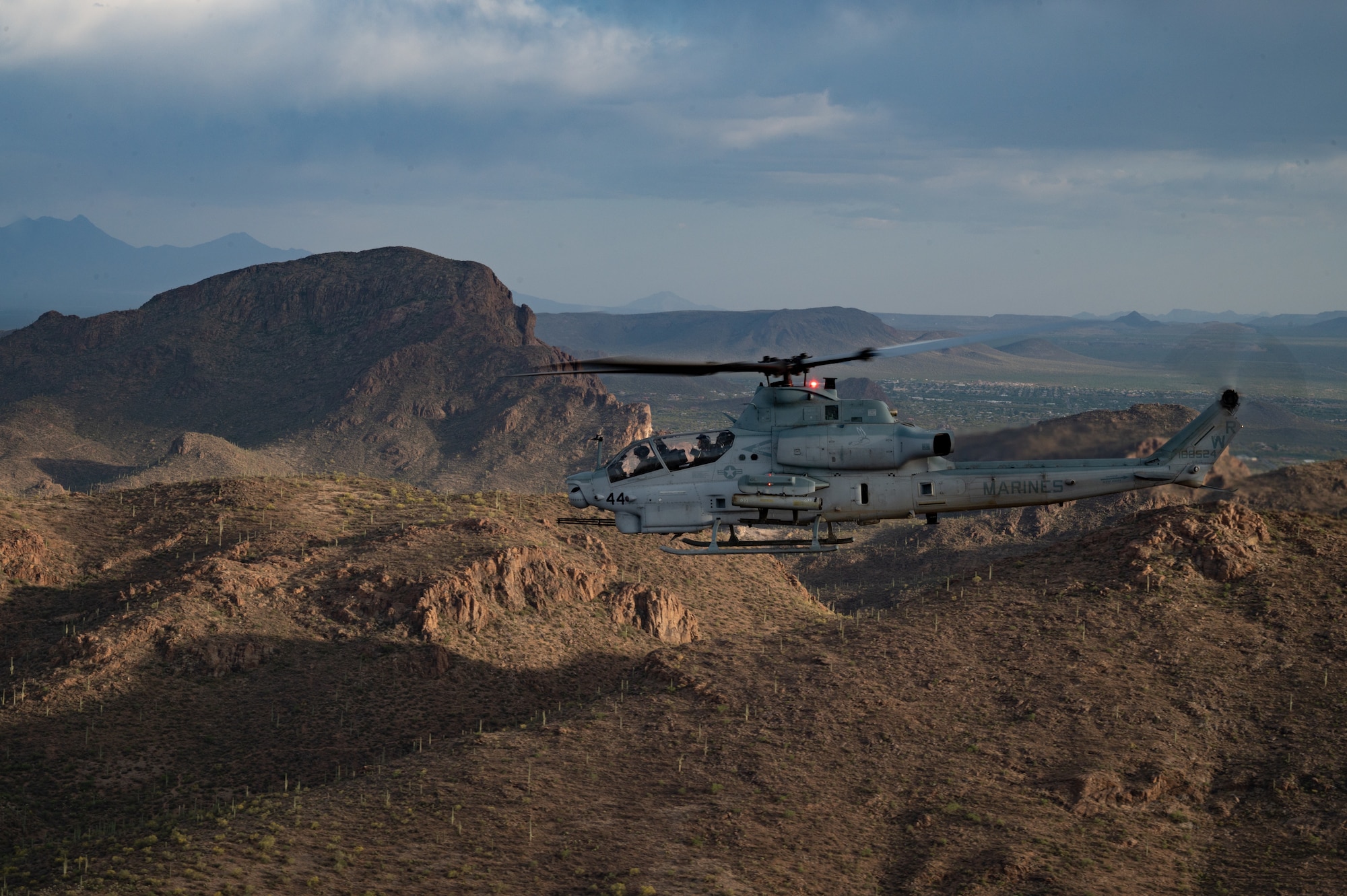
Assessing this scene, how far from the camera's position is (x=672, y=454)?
3409cm

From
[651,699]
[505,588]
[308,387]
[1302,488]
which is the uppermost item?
[308,387]

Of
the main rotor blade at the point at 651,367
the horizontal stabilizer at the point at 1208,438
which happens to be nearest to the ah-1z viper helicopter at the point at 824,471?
the horizontal stabilizer at the point at 1208,438

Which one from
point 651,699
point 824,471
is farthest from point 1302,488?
point 651,699

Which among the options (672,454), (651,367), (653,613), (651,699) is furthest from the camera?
(653,613)

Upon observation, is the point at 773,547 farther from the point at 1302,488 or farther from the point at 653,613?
the point at 1302,488

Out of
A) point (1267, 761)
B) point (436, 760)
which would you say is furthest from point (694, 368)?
point (1267, 761)

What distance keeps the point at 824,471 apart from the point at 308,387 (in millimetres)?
148231

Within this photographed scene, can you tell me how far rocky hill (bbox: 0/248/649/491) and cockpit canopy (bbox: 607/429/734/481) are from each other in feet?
329

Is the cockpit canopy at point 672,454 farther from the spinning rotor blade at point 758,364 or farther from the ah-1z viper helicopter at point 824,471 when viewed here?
the spinning rotor blade at point 758,364

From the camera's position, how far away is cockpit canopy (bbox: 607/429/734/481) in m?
34.0

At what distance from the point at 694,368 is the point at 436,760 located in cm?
1758

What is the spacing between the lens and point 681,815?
32531 millimetres

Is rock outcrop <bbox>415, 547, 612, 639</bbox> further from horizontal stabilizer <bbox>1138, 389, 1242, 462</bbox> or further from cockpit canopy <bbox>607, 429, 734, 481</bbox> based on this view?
horizontal stabilizer <bbox>1138, 389, 1242, 462</bbox>

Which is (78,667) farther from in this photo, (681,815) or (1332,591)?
(1332,591)
